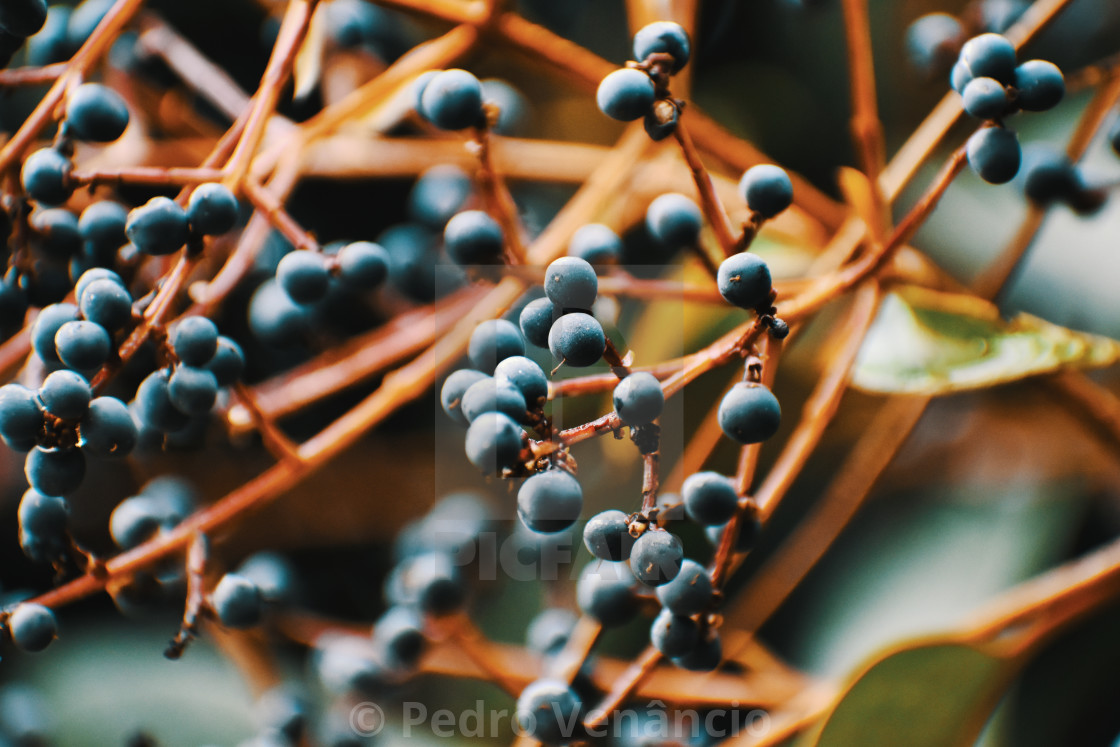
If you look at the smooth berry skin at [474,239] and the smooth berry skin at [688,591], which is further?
the smooth berry skin at [474,239]

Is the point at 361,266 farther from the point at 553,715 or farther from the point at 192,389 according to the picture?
the point at 553,715

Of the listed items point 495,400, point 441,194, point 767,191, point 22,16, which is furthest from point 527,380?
point 441,194

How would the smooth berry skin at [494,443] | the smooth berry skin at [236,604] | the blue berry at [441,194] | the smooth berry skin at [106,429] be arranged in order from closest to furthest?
the smooth berry skin at [494,443] < the smooth berry skin at [106,429] < the smooth berry skin at [236,604] < the blue berry at [441,194]

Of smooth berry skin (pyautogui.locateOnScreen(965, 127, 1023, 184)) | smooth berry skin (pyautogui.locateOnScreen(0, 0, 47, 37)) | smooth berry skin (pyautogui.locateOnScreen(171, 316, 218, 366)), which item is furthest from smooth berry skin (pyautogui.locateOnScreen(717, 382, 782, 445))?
smooth berry skin (pyautogui.locateOnScreen(0, 0, 47, 37))

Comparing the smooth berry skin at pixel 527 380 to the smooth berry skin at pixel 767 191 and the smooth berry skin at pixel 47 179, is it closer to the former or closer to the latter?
the smooth berry skin at pixel 767 191

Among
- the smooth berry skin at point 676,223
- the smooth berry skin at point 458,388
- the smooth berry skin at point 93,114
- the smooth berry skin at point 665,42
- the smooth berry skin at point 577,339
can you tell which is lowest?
the smooth berry skin at point 577,339

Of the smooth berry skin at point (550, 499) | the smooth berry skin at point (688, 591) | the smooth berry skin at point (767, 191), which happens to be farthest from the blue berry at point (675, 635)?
the smooth berry skin at point (767, 191)

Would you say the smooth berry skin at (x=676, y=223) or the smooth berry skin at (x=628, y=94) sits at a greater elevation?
the smooth berry skin at (x=676, y=223)

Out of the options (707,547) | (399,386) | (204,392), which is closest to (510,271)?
(399,386)
